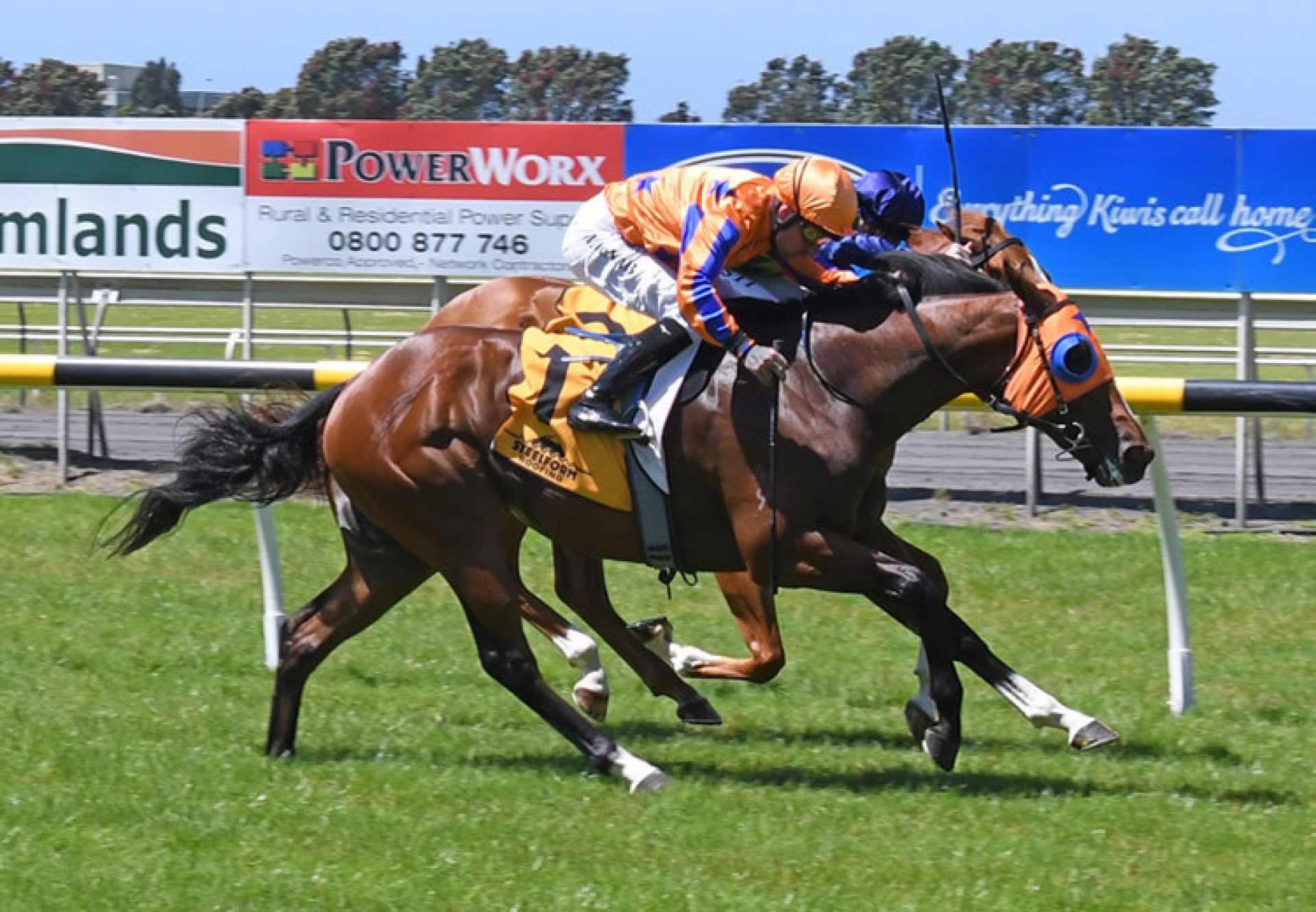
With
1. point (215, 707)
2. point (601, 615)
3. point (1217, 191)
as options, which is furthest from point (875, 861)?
point (1217, 191)

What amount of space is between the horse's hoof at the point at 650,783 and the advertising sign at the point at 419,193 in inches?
273

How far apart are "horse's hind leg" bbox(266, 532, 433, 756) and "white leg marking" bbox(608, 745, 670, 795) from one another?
987mm

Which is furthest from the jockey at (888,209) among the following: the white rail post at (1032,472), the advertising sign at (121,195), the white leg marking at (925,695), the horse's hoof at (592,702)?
the advertising sign at (121,195)

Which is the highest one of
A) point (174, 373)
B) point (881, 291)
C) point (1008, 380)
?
point (881, 291)

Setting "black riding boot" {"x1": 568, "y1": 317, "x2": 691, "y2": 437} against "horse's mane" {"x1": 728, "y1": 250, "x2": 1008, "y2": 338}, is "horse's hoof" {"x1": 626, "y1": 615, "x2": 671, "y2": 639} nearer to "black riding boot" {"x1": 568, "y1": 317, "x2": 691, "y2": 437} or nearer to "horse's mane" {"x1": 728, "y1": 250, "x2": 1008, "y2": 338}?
"black riding boot" {"x1": 568, "y1": 317, "x2": 691, "y2": 437}

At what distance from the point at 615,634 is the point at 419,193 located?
6295 mm

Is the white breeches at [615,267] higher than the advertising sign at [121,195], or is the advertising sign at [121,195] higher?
the white breeches at [615,267]

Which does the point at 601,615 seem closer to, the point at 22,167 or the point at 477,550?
the point at 477,550

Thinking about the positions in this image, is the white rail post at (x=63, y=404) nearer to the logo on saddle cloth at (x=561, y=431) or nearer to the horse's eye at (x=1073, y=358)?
the logo on saddle cloth at (x=561, y=431)

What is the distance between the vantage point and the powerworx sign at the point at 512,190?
11.7 metres

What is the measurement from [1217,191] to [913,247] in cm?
538

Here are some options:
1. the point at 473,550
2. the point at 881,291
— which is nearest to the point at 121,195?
the point at 473,550

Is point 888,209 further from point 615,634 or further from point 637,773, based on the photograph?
point 637,773

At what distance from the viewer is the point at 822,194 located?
19.0ft
